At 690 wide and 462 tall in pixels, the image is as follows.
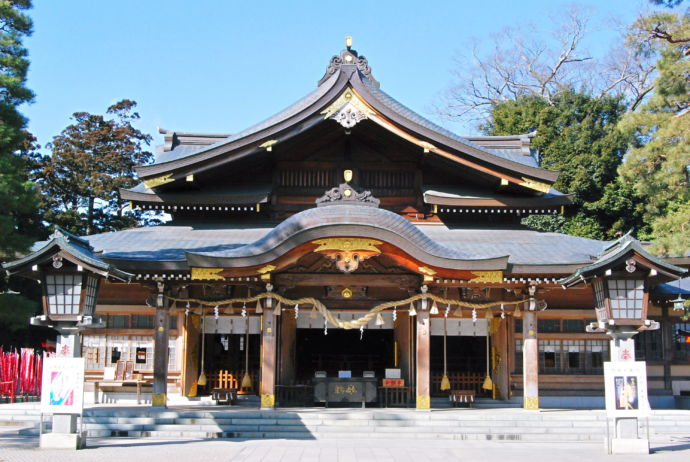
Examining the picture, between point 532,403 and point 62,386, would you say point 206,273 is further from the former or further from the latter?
point 532,403

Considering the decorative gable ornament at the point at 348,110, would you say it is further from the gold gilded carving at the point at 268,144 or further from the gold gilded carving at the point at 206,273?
the gold gilded carving at the point at 206,273

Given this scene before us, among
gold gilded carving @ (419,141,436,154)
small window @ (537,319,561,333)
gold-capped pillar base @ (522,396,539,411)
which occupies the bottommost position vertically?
gold-capped pillar base @ (522,396,539,411)

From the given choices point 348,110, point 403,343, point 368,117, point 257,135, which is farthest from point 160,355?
point 368,117

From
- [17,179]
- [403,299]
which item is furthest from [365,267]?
[17,179]

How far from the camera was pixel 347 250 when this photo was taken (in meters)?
16.3

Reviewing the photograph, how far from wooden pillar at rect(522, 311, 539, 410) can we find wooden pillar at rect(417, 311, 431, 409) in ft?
8.12

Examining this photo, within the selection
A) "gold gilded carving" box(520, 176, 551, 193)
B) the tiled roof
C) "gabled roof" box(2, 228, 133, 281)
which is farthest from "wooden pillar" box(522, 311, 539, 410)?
"gabled roof" box(2, 228, 133, 281)

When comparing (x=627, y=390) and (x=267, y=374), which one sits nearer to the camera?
(x=627, y=390)

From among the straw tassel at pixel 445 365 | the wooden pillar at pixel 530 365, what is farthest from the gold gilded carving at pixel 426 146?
the wooden pillar at pixel 530 365

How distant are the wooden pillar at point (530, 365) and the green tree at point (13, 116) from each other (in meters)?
12.8

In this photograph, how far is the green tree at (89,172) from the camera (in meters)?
37.3

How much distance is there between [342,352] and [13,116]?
11408mm

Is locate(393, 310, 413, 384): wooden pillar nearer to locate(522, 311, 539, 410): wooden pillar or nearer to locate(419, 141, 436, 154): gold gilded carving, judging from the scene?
locate(522, 311, 539, 410): wooden pillar

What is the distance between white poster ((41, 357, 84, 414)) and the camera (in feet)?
41.9
